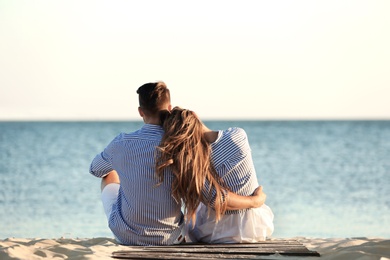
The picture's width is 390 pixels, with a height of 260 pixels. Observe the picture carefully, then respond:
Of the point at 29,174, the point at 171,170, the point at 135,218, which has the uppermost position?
the point at 171,170

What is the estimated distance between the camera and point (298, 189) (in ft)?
55.6

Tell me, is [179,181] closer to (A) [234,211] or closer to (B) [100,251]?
(A) [234,211]

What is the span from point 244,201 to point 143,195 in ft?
2.15

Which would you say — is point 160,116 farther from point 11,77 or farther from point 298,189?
point 11,77

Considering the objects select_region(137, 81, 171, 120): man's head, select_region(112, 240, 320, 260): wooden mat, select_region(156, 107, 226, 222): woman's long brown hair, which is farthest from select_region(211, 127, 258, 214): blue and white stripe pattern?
select_region(137, 81, 171, 120): man's head

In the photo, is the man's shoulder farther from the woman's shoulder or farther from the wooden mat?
the wooden mat

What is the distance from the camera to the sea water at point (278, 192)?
11.0m

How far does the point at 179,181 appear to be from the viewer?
551 cm

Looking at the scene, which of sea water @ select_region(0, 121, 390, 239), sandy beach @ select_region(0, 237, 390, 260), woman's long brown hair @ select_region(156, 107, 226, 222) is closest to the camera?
sandy beach @ select_region(0, 237, 390, 260)

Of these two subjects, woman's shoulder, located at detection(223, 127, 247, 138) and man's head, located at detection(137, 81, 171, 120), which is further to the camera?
woman's shoulder, located at detection(223, 127, 247, 138)

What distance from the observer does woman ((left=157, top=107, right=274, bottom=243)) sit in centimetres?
549

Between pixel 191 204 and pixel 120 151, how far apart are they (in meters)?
0.60

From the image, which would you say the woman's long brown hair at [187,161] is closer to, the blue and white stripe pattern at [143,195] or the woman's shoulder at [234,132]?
the blue and white stripe pattern at [143,195]

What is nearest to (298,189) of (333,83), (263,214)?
(263,214)
